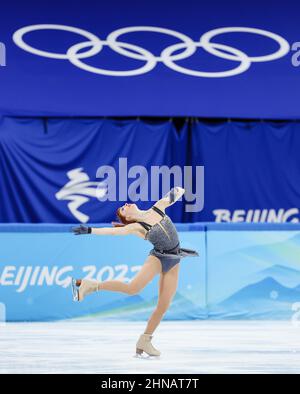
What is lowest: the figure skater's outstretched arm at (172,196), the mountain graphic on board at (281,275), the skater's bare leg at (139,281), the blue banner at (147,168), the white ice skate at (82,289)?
the white ice skate at (82,289)

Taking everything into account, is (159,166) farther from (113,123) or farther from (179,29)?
(179,29)

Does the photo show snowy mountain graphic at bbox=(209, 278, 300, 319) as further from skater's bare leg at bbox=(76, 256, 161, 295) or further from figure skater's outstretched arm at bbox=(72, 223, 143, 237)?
figure skater's outstretched arm at bbox=(72, 223, 143, 237)

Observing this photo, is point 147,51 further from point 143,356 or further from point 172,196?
point 143,356

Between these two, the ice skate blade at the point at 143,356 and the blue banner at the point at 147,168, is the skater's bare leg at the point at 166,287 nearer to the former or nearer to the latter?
the ice skate blade at the point at 143,356

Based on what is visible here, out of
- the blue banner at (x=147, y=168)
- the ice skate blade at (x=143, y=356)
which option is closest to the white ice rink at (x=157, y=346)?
the ice skate blade at (x=143, y=356)

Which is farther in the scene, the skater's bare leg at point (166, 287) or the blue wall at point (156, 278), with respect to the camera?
the blue wall at point (156, 278)

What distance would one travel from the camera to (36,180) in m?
12.8

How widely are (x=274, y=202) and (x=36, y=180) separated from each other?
3656 millimetres

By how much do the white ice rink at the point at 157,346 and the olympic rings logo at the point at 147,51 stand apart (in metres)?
4.98

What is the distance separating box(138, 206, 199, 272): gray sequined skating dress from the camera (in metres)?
6.00

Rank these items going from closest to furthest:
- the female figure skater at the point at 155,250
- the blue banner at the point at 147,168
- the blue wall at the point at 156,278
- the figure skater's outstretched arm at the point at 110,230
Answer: the figure skater's outstretched arm at the point at 110,230
the female figure skater at the point at 155,250
the blue wall at the point at 156,278
the blue banner at the point at 147,168

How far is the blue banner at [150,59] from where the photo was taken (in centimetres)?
1285

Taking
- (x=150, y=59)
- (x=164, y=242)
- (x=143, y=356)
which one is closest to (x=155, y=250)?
(x=164, y=242)

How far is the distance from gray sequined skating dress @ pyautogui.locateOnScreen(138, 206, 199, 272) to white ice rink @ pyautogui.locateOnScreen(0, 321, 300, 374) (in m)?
0.73
